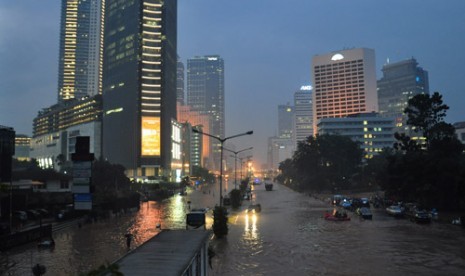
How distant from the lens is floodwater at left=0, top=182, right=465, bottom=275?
24.3m

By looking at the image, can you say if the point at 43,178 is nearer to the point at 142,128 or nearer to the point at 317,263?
the point at 317,263

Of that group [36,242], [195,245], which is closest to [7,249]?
[36,242]

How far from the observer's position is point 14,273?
77.4 ft

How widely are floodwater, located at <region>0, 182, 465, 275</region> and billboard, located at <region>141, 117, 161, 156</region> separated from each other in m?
126

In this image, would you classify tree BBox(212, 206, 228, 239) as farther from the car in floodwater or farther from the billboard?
the billboard

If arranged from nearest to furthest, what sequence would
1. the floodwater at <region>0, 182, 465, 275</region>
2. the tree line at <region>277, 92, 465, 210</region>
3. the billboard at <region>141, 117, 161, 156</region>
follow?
the floodwater at <region>0, 182, 465, 275</region> < the tree line at <region>277, 92, 465, 210</region> < the billboard at <region>141, 117, 161, 156</region>

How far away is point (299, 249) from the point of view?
30750 millimetres

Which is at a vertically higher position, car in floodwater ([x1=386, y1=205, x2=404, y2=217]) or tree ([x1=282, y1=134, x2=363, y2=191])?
tree ([x1=282, y1=134, x2=363, y2=191])

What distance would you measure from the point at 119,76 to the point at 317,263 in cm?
16822

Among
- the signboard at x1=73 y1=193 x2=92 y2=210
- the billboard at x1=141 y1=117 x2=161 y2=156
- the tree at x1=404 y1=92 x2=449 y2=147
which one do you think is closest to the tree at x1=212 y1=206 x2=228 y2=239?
the signboard at x1=73 y1=193 x2=92 y2=210

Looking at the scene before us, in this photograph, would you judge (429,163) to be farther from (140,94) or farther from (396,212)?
(140,94)

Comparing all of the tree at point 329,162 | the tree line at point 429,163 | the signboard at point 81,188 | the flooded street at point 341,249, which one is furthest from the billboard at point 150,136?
the signboard at point 81,188

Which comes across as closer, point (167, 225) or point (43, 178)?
point (167, 225)

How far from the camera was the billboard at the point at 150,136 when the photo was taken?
172 meters
